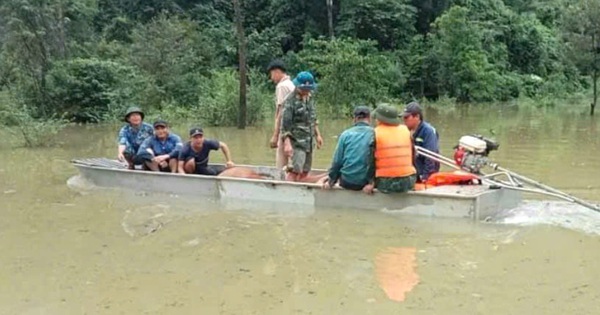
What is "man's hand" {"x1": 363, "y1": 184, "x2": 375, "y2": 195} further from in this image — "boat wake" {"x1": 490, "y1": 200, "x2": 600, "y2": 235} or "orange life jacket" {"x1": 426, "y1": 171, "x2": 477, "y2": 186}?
"boat wake" {"x1": 490, "y1": 200, "x2": 600, "y2": 235}

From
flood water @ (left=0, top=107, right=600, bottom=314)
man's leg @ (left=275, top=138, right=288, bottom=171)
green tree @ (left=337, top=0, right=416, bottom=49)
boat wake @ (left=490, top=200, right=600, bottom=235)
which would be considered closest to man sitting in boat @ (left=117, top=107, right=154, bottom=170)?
flood water @ (left=0, top=107, right=600, bottom=314)

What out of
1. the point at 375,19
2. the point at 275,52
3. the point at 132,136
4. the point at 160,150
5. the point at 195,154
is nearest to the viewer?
the point at 195,154

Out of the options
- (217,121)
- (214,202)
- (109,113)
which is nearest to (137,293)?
(214,202)

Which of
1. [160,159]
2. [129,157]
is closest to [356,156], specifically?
[160,159]

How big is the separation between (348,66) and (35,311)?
19.3 m

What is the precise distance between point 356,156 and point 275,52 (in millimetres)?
26641

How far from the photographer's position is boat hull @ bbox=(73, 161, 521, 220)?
725 centimetres

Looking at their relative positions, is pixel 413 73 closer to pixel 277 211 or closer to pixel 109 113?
pixel 109 113

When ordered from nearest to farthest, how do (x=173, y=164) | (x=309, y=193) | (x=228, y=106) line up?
(x=309, y=193), (x=173, y=164), (x=228, y=106)

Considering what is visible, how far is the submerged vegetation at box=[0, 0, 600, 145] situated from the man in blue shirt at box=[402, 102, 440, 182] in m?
9.41

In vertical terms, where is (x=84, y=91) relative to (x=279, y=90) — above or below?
below

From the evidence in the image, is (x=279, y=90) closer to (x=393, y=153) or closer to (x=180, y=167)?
(x=180, y=167)

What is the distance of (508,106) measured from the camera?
3169 centimetres

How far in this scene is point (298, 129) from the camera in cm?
874
